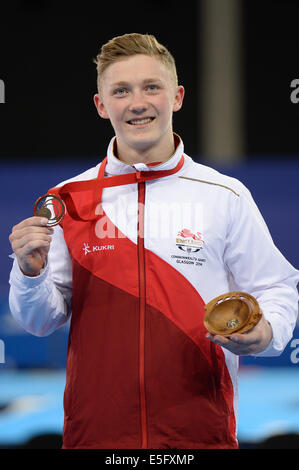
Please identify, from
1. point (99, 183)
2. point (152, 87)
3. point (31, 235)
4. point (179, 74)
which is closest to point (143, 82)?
point (152, 87)

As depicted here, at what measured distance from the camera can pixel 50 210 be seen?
8.13 feet

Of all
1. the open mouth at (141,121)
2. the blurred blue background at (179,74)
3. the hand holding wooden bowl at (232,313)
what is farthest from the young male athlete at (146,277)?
the blurred blue background at (179,74)

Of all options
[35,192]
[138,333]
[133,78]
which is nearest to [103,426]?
[138,333]

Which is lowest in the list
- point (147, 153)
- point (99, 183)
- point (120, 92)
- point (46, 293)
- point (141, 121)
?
point (46, 293)

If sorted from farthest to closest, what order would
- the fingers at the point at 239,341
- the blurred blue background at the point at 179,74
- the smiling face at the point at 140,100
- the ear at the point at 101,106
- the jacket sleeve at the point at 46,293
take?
the blurred blue background at the point at 179,74, the ear at the point at 101,106, the smiling face at the point at 140,100, the jacket sleeve at the point at 46,293, the fingers at the point at 239,341

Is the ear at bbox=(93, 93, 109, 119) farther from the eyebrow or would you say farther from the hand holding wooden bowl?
the hand holding wooden bowl

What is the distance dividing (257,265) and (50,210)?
72 centimetres

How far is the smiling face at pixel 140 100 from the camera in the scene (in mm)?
2514

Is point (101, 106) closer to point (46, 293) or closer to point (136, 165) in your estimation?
point (136, 165)

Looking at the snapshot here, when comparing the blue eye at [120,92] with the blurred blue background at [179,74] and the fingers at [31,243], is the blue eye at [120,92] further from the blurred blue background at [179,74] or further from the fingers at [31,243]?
the blurred blue background at [179,74]

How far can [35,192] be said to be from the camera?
22.3 feet

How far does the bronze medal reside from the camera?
7.82 ft

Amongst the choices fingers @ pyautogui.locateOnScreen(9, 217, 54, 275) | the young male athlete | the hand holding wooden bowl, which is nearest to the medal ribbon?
the young male athlete
